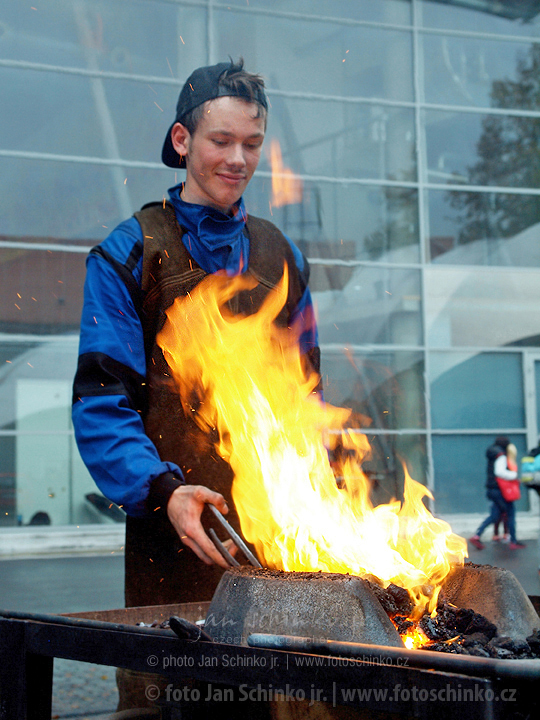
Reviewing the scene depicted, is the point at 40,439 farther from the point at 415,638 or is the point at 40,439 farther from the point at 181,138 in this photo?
the point at 415,638

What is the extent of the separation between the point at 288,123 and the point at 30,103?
148 inches

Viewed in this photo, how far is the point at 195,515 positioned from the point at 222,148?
110cm

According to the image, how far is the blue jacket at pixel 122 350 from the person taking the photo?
2.13 m

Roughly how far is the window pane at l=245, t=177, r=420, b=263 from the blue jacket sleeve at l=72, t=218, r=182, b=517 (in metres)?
9.99

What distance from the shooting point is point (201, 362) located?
2418 millimetres

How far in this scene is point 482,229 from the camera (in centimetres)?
1320

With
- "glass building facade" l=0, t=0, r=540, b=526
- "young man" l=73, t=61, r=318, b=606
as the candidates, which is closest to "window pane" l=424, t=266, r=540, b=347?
"glass building facade" l=0, t=0, r=540, b=526

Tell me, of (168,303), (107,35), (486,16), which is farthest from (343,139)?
(168,303)

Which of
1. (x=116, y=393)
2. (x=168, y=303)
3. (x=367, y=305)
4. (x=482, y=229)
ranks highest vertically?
(x=482, y=229)

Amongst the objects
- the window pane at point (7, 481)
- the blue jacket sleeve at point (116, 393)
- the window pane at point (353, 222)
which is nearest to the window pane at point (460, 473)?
the window pane at point (353, 222)

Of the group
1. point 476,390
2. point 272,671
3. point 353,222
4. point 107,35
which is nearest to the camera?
point 272,671

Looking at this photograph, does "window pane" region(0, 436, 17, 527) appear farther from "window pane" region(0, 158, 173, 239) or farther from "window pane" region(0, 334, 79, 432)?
"window pane" region(0, 158, 173, 239)

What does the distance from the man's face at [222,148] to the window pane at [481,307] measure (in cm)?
1075

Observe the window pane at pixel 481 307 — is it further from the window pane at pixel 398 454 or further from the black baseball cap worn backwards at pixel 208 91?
the black baseball cap worn backwards at pixel 208 91
